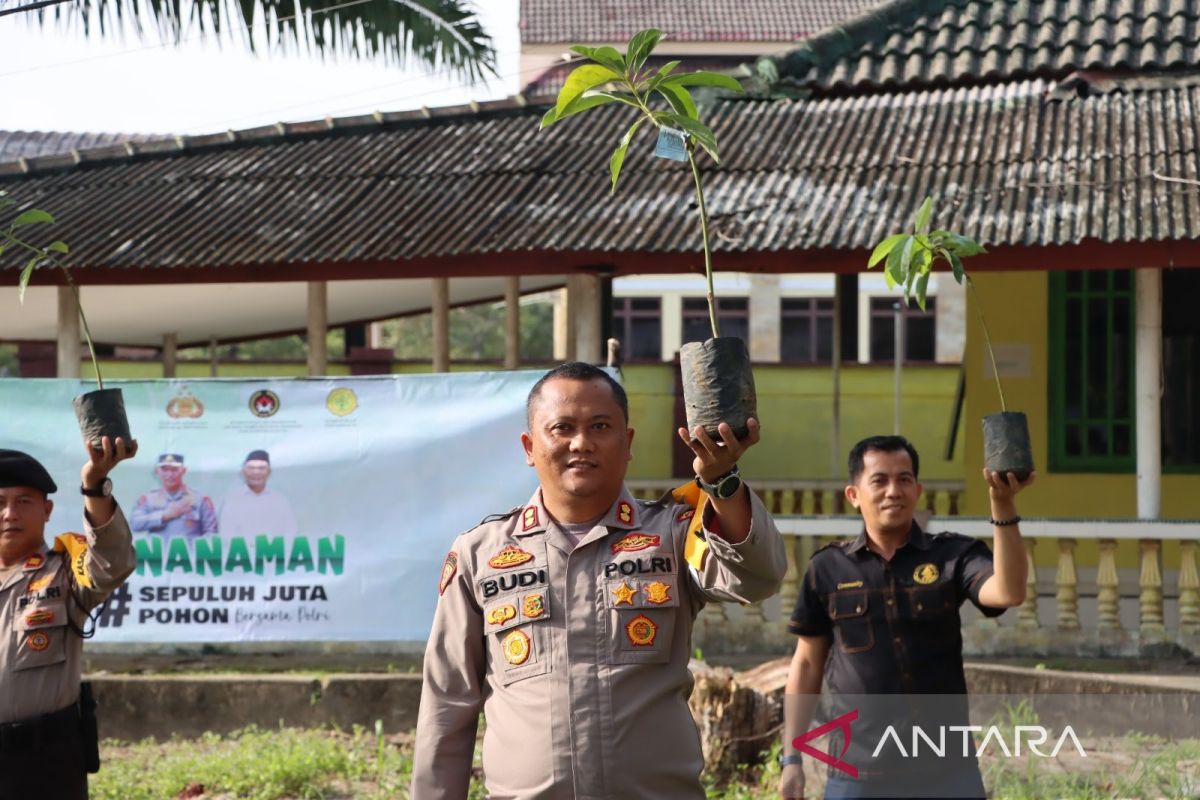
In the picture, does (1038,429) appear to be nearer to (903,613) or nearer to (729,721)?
(729,721)

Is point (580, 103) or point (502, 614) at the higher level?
point (580, 103)

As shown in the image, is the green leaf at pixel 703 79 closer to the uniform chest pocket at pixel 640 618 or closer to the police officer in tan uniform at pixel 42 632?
the uniform chest pocket at pixel 640 618

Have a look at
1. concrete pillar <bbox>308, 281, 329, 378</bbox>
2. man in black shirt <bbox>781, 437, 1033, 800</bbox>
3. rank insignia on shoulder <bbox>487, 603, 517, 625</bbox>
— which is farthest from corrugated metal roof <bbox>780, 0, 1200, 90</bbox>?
rank insignia on shoulder <bbox>487, 603, 517, 625</bbox>

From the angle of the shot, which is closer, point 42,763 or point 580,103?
point 580,103

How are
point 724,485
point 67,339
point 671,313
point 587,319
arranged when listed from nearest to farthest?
point 724,485
point 587,319
point 67,339
point 671,313

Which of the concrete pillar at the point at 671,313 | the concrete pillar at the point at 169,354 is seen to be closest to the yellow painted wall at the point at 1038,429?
the concrete pillar at the point at 169,354

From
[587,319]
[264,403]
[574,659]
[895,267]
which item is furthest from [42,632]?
[587,319]

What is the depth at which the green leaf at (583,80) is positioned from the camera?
290 cm

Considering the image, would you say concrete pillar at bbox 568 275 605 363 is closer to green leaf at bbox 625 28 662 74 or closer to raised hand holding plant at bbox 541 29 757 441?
raised hand holding plant at bbox 541 29 757 441

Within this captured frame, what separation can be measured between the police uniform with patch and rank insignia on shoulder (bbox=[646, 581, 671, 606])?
520 cm

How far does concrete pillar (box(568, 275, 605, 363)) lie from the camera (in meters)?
9.12

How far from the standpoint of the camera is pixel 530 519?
3.13m

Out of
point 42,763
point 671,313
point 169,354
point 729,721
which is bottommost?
point 729,721

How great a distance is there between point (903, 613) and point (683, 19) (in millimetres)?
32250
